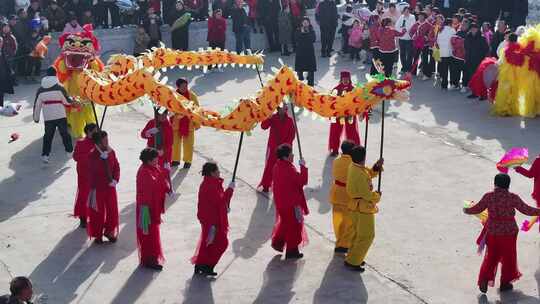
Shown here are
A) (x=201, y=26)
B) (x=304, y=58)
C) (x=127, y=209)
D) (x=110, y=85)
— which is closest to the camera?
(x=110, y=85)

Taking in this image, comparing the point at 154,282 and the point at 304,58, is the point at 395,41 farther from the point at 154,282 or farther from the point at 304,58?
the point at 154,282

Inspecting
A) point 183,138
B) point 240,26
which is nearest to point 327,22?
point 240,26

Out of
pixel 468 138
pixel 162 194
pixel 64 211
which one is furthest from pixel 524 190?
pixel 64 211

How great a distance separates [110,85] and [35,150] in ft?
14.2

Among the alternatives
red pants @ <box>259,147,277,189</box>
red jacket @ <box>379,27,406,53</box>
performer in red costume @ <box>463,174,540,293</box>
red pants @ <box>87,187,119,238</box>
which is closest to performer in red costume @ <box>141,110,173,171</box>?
red pants @ <box>259,147,277,189</box>

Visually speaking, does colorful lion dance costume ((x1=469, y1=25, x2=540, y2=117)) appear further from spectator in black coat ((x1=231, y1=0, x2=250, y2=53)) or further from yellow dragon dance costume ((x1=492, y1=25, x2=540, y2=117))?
spectator in black coat ((x1=231, y1=0, x2=250, y2=53))

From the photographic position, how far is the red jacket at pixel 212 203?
33.7 feet

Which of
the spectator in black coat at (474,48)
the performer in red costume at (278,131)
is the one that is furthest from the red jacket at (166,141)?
the spectator in black coat at (474,48)

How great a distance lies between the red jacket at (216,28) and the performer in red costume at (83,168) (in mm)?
10818

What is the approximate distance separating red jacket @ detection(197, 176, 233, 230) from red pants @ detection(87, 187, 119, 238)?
1.59 m

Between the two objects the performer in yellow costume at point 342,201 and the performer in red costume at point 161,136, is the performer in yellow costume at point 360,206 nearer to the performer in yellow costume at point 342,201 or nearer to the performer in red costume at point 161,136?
the performer in yellow costume at point 342,201

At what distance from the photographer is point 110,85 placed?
12.0m

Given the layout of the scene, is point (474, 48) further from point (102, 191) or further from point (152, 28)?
point (102, 191)

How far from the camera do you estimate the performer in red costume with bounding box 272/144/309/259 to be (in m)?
10.8
